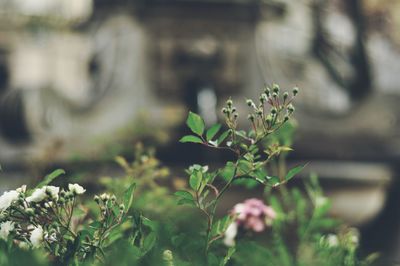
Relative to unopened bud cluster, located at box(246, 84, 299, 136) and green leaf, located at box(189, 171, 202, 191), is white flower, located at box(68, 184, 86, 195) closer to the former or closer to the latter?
green leaf, located at box(189, 171, 202, 191)

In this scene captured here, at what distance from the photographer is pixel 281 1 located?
23.4 feet

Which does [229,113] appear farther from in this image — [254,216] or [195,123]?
[254,216]

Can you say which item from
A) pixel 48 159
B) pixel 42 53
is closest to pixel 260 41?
pixel 48 159

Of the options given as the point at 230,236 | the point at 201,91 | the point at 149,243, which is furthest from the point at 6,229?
the point at 201,91

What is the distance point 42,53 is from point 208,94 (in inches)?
673

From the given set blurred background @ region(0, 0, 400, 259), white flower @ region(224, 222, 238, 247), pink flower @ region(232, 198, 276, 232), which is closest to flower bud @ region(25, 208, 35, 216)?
white flower @ region(224, 222, 238, 247)

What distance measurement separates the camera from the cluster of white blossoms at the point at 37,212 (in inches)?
56.4

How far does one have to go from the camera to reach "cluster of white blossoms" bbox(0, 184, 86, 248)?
143cm

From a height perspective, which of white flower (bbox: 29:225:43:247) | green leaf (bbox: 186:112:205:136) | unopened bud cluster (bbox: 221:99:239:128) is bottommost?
white flower (bbox: 29:225:43:247)

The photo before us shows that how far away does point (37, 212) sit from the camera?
148cm

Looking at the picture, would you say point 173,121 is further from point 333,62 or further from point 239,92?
point 333,62

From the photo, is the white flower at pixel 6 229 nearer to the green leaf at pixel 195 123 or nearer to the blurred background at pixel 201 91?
the green leaf at pixel 195 123

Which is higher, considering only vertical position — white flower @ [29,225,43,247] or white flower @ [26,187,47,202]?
white flower @ [26,187,47,202]

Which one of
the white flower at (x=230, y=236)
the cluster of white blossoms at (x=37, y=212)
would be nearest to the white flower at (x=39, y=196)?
the cluster of white blossoms at (x=37, y=212)
